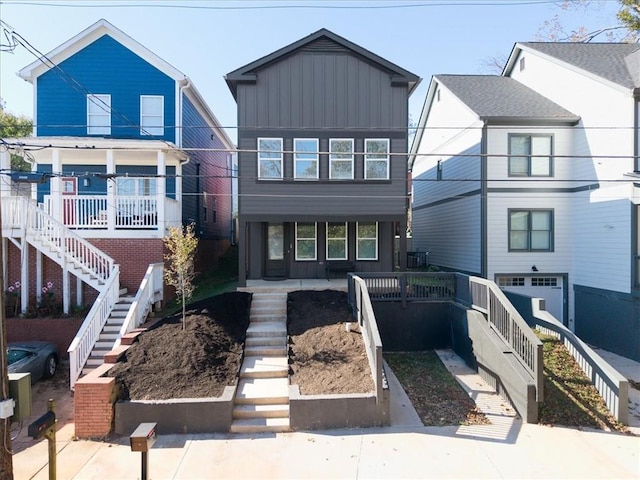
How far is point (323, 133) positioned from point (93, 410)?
9.77 m

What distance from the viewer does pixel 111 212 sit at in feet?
38.7

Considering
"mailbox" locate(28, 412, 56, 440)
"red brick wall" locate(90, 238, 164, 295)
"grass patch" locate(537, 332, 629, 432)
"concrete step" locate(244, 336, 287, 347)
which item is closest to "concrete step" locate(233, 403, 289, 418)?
"concrete step" locate(244, 336, 287, 347)

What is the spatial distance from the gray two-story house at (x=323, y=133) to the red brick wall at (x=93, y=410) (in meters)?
6.39

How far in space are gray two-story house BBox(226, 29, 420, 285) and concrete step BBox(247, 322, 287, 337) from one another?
3.27 meters

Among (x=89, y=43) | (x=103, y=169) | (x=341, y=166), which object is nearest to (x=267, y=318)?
(x=341, y=166)

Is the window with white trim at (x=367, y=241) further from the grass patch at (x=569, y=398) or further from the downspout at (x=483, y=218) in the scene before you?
the grass patch at (x=569, y=398)

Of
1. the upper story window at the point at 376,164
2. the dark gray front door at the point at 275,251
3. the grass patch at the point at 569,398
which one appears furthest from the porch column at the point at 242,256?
the grass patch at the point at 569,398

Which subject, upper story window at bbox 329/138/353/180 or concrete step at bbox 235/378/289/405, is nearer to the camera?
concrete step at bbox 235/378/289/405

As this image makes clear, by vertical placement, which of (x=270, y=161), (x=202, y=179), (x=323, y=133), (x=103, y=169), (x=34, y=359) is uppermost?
(x=323, y=133)

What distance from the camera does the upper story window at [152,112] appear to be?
14703 mm

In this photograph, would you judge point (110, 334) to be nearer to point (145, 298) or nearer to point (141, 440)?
point (145, 298)

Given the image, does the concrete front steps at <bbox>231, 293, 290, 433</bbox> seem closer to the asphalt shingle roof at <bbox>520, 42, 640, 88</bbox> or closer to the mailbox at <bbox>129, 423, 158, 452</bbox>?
the mailbox at <bbox>129, 423, 158, 452</bbox>

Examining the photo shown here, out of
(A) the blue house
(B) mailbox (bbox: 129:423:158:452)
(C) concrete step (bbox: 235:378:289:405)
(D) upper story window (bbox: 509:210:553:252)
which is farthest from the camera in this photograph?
(D) upper story window (bbox: 509:210:553:252)

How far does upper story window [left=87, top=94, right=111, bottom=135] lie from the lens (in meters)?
14.5
